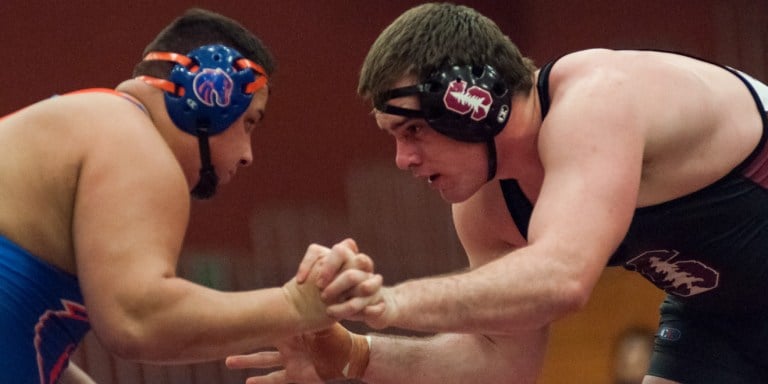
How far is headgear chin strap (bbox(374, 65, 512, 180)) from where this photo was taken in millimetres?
3404

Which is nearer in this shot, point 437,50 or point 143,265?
point 143,265

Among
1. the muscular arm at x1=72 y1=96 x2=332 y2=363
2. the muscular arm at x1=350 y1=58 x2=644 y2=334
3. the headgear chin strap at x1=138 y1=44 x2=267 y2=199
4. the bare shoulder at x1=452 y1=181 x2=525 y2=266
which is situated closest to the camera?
the muscular arm at x1=72 y1=96 x2=332 y2=363

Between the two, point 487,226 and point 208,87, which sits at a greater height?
point 208,87

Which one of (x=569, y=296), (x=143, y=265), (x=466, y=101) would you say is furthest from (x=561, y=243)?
(x=143, y=265)

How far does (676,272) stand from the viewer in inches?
144

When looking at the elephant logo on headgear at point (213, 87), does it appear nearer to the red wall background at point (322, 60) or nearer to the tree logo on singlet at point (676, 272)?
the tree logo on singlet at point (676, 272)

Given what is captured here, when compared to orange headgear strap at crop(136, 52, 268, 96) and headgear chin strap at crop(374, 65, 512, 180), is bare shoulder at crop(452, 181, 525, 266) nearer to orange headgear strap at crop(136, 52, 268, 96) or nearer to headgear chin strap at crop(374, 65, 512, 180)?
headgear chin strap at crop(374, 65, 512, 180)

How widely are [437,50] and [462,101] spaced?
168mm

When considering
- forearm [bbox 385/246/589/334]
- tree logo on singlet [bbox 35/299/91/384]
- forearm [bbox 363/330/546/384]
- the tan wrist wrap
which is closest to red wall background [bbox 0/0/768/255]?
forearm [bbox 363/330/546/384]

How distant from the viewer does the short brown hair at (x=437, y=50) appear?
345 centimetres

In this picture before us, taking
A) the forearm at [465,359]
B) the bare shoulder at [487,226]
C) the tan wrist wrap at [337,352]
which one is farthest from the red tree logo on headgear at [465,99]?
the forearm at [465,359]

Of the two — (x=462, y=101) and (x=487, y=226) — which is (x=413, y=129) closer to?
(x=462, y=101)

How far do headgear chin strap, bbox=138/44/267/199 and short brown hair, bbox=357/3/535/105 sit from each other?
592 millimetres

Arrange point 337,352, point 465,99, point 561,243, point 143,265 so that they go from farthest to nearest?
point 337,352, point 465,99, point 561,243, point 143,265
